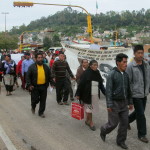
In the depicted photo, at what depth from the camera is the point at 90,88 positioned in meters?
5.87

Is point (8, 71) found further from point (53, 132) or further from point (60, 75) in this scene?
point (53, 132)

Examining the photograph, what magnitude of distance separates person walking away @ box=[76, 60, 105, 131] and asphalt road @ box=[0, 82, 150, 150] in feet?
1.62

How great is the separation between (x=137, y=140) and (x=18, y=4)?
40.4 ft

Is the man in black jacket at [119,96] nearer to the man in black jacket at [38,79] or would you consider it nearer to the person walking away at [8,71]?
the man in black jacket at [38,79]

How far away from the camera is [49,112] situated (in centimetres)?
758

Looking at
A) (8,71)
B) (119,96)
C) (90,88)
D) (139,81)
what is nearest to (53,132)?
(90,88)

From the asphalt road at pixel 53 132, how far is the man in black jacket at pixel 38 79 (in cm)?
50

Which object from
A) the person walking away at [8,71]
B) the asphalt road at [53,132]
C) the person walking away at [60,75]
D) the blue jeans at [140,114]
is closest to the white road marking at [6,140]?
the asphalt road at [53,132]

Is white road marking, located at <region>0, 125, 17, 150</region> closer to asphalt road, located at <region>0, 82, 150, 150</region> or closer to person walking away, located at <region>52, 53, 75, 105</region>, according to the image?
asphalt road, located at <region>0, 82, 150, 150</region>

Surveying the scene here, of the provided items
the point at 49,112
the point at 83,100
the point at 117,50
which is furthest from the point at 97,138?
the point at 117,50

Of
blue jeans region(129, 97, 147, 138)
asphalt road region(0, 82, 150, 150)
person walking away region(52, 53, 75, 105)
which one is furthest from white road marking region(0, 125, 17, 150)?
person walking away region(52, 53, 75, 105)

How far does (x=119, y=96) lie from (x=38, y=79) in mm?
2906

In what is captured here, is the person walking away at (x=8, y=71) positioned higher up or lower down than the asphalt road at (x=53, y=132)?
higher up

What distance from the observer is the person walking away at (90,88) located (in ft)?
19.1
